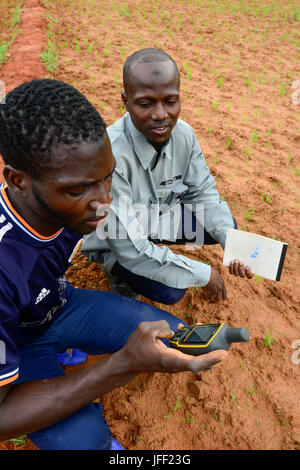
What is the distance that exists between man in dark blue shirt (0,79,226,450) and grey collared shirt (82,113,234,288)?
0.37 metres

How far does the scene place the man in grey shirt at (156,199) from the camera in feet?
5.65

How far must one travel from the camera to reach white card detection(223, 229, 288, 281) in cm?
175

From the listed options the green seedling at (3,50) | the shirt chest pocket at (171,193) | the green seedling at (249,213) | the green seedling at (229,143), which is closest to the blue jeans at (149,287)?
the shirt chest pocket at (171,193)

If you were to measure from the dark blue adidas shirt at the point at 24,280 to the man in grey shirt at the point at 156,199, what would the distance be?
407 millimetres

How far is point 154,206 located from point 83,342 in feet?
2.94

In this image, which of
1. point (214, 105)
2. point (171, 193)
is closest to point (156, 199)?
point (171, 193)

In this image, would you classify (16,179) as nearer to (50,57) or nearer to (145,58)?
(145,58)

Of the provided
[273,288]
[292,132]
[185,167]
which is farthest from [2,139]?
[292,132]

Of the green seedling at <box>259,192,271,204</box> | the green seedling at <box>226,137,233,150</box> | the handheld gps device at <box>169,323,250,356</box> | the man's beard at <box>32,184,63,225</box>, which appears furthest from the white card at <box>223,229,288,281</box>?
the green seedling at <box>226,137,233,150</box>

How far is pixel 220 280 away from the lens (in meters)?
2.03

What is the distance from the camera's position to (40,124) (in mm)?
998

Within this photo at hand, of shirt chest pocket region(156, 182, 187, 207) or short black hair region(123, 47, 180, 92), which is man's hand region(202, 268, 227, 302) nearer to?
shirt chest pocket region(156, 182, 187, 207)

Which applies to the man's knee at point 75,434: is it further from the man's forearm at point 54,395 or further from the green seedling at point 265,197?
the green seedling at point 265,197

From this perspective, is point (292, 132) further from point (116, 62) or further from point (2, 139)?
point (2, 139)
